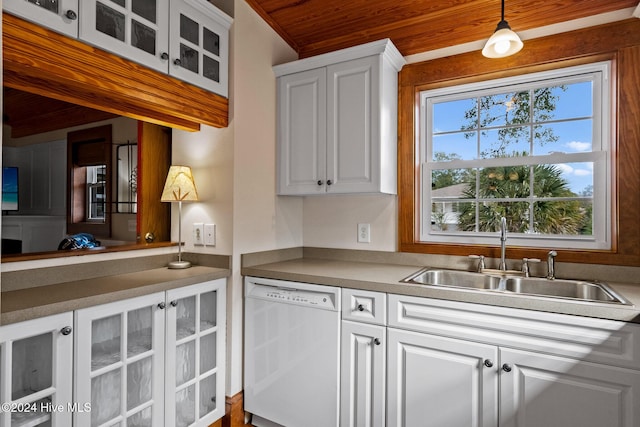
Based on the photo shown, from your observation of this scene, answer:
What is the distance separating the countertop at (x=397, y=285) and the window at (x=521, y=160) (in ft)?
1.18

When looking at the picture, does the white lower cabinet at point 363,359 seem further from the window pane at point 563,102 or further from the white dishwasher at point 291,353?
the window pane at point 563,102

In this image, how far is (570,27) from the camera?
6.29ft

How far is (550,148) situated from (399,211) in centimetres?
93

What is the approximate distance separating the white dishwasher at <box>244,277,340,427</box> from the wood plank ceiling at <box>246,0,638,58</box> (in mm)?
1662

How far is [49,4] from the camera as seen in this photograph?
52.9 inches

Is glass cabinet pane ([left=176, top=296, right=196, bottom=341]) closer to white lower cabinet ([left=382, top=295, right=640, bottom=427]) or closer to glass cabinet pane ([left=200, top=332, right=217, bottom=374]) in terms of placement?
glass cabinet pane ([left=200, top=332, right=217, bottom=374])

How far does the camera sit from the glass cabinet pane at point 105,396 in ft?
4.84

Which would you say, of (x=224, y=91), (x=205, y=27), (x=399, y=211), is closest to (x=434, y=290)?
(x=399, y=211)

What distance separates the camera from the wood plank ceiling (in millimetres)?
1924

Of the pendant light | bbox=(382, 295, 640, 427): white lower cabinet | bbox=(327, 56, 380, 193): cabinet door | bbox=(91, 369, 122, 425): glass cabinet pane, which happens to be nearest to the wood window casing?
bbox=(327, 56, 380, 193): cabinet door

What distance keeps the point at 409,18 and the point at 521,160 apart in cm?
108

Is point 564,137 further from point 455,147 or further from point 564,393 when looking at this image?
point 564,393

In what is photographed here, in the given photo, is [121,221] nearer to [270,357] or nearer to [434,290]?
[270,357]

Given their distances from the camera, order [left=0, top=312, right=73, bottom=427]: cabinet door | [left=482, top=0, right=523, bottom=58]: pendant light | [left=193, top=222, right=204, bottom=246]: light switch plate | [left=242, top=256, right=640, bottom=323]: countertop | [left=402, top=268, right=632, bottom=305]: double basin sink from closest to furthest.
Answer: [left=0, top=312, right=73, bottom=427]: cabinet door
[left=242, top=256, right=640, bottom=323]: countertop
[left=482, top=0, right=523, bottom=58]: pendant light
[left=402, top=268, right=632, bottom=305]: double basin sink
[left=193, top=222, right=204, bottom=246]: light switch plate
